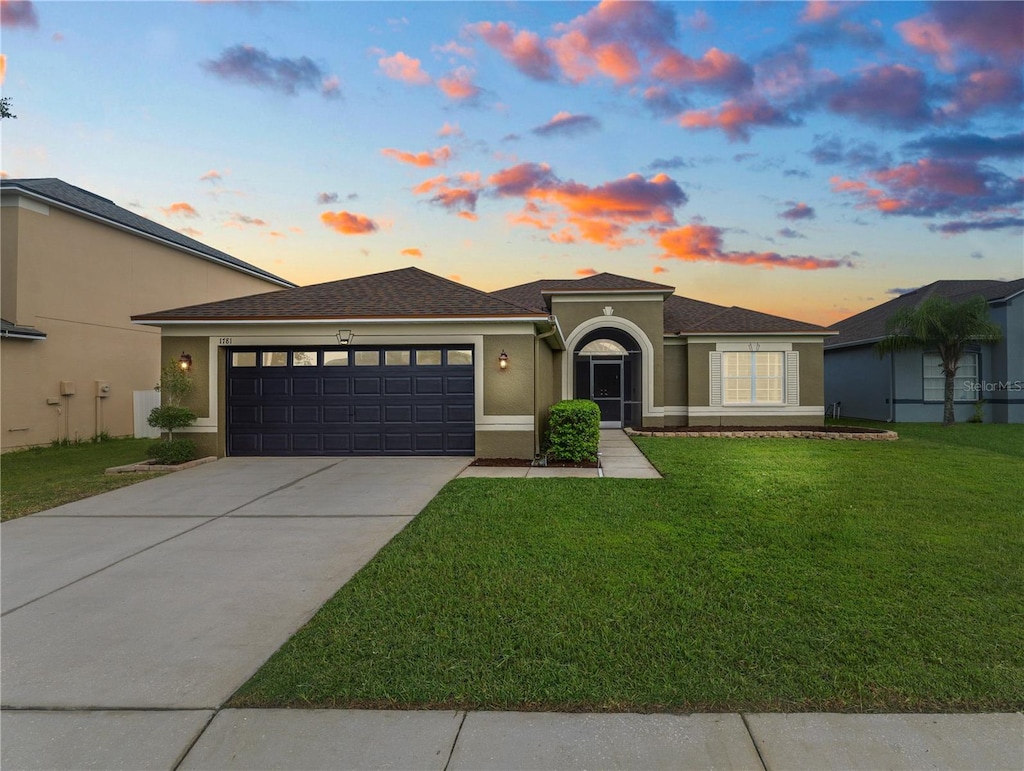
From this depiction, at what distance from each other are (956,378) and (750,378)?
9.77m

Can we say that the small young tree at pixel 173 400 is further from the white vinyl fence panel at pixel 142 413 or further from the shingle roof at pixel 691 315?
the shingle roof at pixel 691 315

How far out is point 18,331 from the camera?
538 inches

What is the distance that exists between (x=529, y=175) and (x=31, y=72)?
11.9 m

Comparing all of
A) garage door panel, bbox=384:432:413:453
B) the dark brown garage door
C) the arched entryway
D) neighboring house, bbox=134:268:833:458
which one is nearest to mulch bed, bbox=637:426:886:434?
the arched entryway

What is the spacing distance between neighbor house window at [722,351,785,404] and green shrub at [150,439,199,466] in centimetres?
1480

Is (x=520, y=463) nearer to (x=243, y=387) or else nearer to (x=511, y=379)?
(x=511, y=379)

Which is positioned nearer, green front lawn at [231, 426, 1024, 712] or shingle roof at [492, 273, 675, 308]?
green front lawn at [231, 426, 1024, 712]

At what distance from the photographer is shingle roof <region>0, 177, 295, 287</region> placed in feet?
48.7

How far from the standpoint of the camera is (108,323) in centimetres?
1688

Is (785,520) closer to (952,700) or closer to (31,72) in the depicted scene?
(952,700)

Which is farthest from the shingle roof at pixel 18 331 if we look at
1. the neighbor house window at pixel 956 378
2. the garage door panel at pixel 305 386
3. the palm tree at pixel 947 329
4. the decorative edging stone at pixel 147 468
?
the neighbor house window at pixel 956 378

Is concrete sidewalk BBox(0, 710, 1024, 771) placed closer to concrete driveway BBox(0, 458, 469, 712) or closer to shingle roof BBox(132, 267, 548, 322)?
concrete driveway BBox(0, 458, 469, 712)

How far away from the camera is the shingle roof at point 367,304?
1125 centimetres

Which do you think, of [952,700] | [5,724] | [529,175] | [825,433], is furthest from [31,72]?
[825,433]
